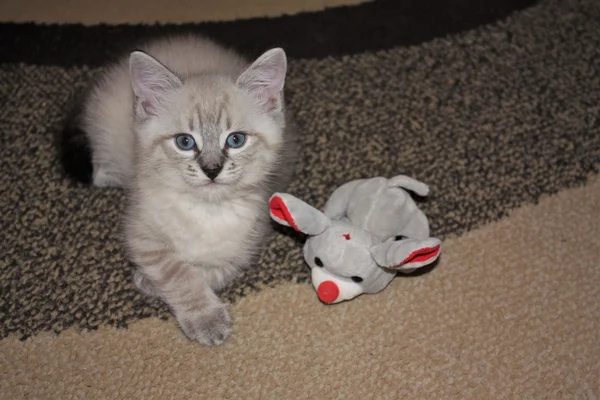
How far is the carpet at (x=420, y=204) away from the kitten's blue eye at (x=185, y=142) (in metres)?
0.36

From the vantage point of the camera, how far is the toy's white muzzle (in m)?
1.39

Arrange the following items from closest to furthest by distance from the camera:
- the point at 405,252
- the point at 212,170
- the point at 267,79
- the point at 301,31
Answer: the point at 405,252
the point at 212,170
the point at 267,79
the point at 301,31

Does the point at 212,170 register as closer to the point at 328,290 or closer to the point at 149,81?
the point at 149,81

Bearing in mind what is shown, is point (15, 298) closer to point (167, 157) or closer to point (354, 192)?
point (167, 157)

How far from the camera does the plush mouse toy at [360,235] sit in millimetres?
1332

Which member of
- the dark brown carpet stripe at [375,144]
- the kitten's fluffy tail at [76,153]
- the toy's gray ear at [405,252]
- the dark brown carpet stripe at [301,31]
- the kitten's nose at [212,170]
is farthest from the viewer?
the dark brown carpet stripe at [301,31]

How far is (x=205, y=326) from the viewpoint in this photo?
4.64 ft

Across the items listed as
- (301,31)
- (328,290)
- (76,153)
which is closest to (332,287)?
(328,290)

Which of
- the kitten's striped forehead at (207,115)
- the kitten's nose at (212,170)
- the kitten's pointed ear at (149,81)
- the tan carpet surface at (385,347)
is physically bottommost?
the tan carpet surface at (385,347)

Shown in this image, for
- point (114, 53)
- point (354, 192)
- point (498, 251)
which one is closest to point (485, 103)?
point (498, 251)

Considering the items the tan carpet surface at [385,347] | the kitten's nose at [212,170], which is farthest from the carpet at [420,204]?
the kitten's nose at [212,170]

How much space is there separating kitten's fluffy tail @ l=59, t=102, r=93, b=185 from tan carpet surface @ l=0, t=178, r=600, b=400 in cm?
47

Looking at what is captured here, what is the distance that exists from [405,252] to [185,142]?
22.0 inches

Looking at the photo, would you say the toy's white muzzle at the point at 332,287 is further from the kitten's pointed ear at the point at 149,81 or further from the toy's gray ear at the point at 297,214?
the kitten's pointed ear at the point at 149,81
